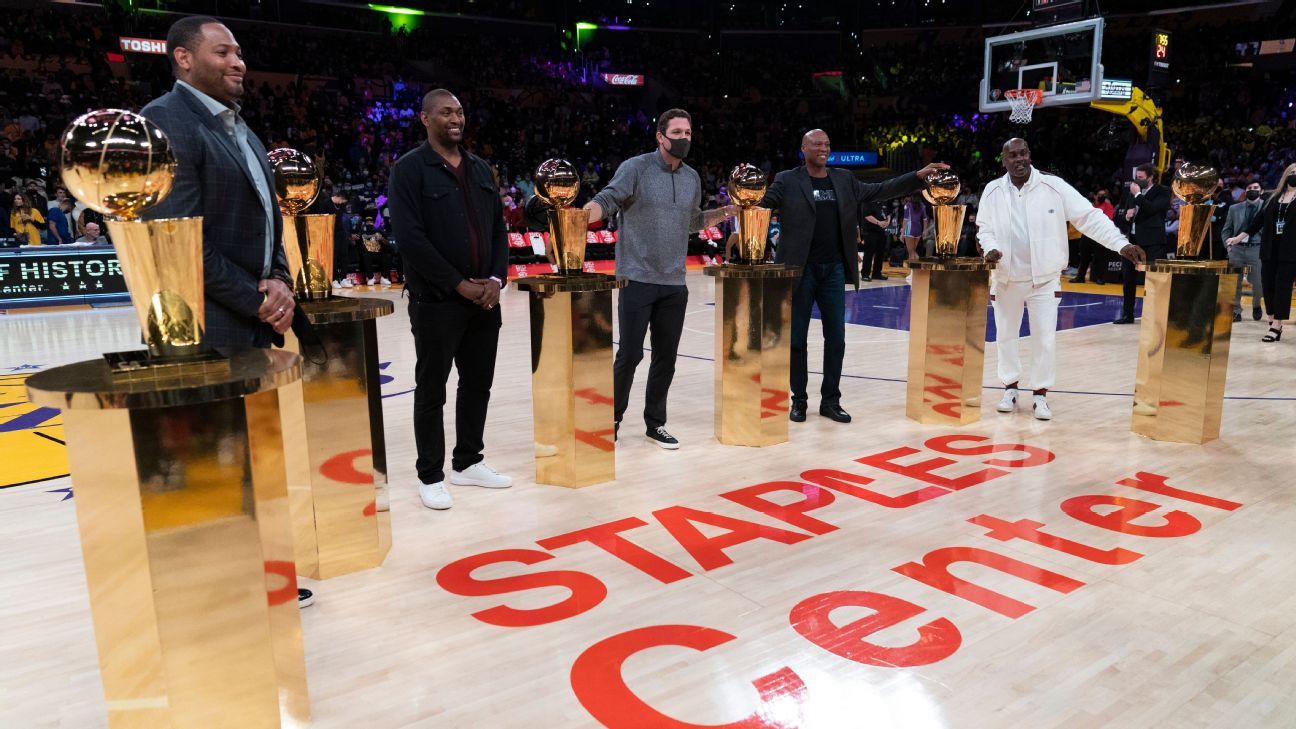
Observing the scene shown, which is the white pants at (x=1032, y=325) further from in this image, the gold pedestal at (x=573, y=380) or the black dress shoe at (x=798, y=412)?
the gold pedestal at (x=573, y=380)

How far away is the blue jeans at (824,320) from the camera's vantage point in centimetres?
471

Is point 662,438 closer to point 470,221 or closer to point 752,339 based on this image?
point 752,339

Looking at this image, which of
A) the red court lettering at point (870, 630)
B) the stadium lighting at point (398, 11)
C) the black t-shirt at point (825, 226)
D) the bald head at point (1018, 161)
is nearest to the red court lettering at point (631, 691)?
the red court lettering at point (870, 630)

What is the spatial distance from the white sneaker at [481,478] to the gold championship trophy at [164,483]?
1956mm

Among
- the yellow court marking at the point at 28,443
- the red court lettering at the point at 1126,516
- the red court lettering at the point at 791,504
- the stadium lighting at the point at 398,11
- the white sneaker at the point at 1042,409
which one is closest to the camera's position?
the red court lettering at the point at 1126,516

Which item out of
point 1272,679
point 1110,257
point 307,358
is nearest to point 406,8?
point 1110,257

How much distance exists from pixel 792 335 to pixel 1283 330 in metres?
5.98

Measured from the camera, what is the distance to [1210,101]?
21906 mm

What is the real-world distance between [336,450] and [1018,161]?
388 centimetres

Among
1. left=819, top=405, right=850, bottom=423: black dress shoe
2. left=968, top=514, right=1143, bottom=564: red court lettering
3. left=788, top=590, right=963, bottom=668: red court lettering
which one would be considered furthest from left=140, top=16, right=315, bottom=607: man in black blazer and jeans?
left=819, top=405, right=850, bottom=423: black dress shoe

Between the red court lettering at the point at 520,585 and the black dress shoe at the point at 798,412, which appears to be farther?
the black dress shoe at the point at 798,412

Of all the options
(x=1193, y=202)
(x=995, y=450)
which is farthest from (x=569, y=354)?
(x=1193, y=202)

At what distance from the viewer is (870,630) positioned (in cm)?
234

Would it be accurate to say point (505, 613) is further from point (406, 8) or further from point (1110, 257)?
point (406, 8)
